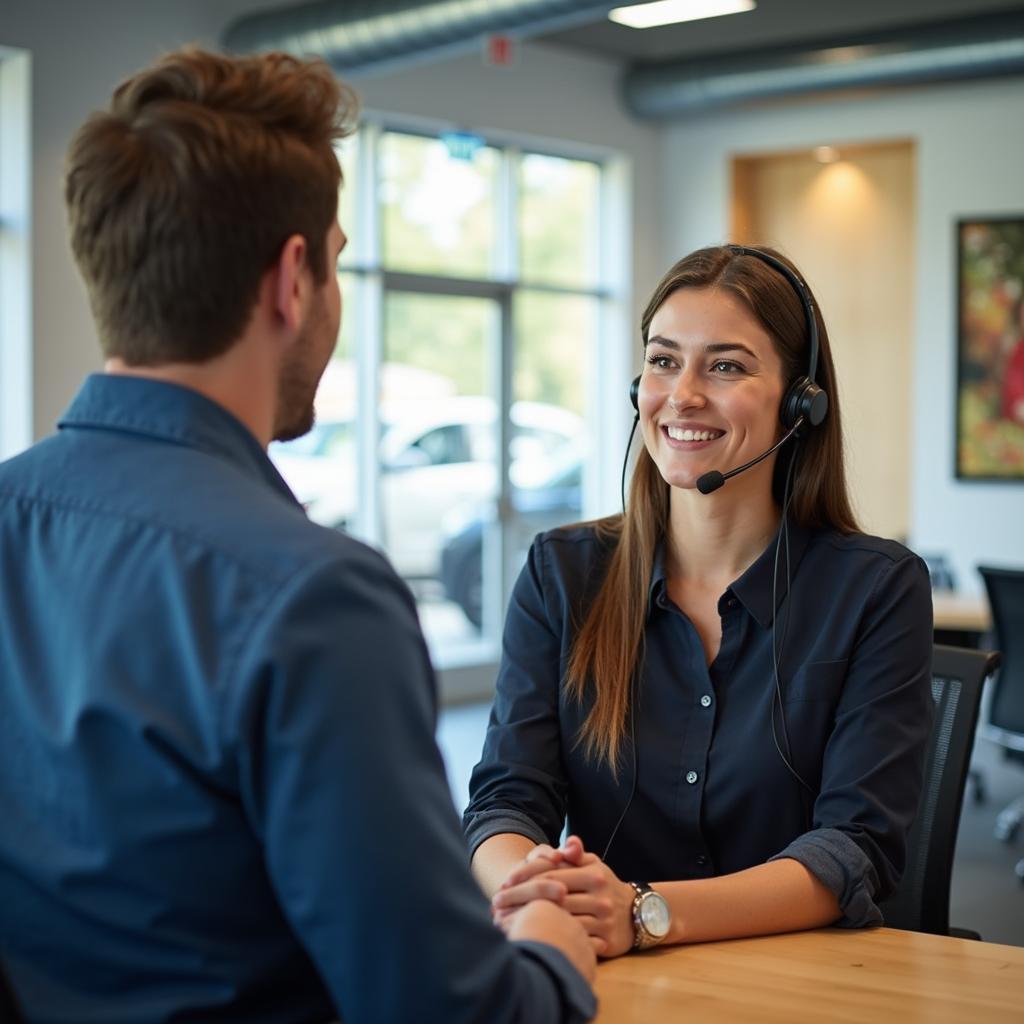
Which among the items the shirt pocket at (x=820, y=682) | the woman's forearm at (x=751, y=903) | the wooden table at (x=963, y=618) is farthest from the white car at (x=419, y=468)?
the woman's forearm at (x=751, y=903)

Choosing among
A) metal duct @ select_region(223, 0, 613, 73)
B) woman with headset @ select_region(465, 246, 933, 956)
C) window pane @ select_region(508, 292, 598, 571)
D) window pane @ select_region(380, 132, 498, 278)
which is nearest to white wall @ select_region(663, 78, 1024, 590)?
Answer: window pane @ select_region(508, 292, 598, 571)

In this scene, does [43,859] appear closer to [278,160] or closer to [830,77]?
[278,160]

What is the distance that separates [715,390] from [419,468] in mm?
6030

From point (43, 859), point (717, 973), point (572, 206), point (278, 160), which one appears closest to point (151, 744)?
point (43, 859)

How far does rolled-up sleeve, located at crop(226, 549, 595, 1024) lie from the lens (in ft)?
2.95

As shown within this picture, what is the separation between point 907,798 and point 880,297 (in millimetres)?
7257

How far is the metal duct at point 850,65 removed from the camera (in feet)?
23.0

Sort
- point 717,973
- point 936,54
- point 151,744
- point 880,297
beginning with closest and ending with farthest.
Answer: point 151,744 → point 717,973 → point 936,54 → point 880,297

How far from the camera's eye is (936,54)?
7.15 metres

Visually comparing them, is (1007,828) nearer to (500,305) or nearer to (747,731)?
(747,731)

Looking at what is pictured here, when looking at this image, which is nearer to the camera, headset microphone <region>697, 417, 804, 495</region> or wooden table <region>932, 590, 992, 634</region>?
headset microphone <region>697, 417, 804, 495</region>

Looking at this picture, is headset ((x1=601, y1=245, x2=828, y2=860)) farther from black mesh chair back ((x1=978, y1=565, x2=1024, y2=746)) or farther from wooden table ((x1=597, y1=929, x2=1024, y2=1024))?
black mesh chair back ((x1=978, y1=565, x2=1024, y2=746))

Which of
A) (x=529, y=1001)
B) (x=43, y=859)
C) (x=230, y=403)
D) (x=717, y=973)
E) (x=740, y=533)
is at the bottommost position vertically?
(x=717, y=973)

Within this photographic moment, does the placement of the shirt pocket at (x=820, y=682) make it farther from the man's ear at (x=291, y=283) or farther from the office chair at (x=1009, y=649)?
the office chair at (x=1009, y=649)
